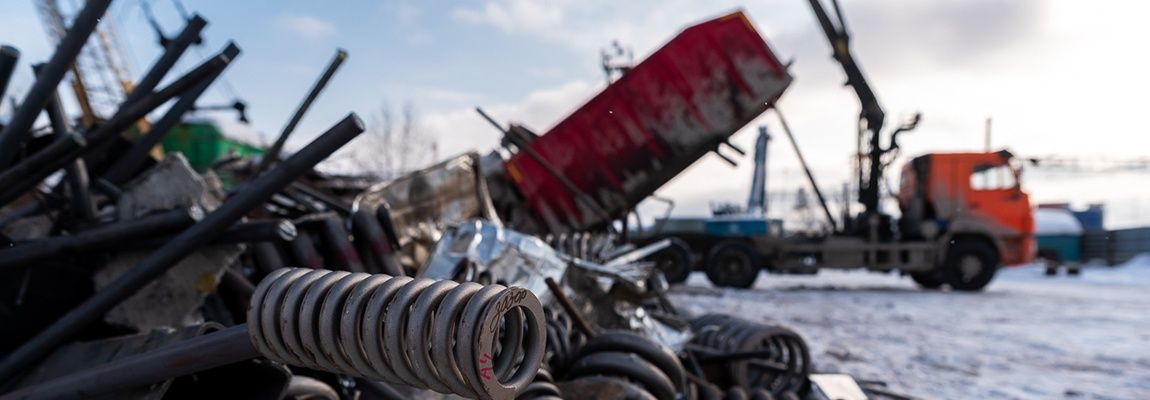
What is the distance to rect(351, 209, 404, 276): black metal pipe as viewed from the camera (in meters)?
3.20

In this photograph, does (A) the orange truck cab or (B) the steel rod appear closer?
(B) the steel rod

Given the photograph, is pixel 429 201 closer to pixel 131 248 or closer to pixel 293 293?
pixel 131 248

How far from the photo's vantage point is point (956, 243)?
11.3 meters

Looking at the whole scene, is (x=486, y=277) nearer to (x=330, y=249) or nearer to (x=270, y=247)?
(x=330, y=249)

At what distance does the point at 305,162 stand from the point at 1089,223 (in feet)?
100

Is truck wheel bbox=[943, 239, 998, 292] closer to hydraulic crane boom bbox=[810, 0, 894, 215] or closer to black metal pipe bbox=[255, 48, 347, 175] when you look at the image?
hydraulic crane boom bbox=[810, 0, 894, 215]

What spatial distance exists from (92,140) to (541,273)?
6.42ft

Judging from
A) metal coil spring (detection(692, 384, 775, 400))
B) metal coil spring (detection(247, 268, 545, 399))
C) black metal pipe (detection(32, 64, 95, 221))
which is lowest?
metal coil spring (detection(692, 384, 775, 400))

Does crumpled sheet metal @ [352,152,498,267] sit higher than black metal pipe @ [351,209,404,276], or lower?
higher

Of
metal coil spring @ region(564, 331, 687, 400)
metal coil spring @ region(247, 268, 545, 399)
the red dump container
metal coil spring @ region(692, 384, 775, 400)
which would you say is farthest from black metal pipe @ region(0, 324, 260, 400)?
the red dump container

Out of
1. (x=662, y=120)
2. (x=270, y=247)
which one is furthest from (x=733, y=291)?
(x=270, y=247)

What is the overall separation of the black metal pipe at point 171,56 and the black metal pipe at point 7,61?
0.46m

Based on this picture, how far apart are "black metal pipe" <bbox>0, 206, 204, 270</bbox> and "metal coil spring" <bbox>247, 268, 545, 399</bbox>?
1.52m

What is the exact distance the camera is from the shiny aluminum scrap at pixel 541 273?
3291mm
